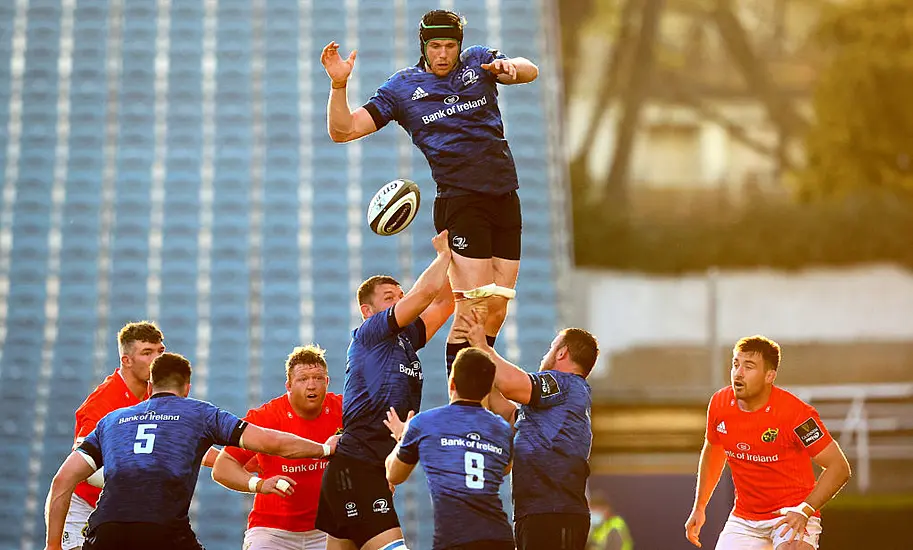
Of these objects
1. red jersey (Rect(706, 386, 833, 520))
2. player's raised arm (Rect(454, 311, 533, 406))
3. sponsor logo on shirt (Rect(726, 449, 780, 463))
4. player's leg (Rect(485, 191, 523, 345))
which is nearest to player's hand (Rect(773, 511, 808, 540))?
red jersey (Rect(706, 386, 833, 520))

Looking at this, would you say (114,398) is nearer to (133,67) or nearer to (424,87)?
(424,87)

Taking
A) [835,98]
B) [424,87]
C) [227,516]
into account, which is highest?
[835,98]

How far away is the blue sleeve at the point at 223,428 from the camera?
9211 millimetres

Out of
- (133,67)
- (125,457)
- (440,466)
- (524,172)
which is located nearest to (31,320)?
(133,67)

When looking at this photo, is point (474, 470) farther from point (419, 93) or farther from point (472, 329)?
point (419, 93)

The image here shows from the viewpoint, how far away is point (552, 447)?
908 centimetres

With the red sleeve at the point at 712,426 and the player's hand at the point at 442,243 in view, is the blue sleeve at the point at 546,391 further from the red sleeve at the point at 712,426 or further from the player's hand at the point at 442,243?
the red sleeve at the point at 712,426

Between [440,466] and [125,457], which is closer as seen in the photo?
[440,466]

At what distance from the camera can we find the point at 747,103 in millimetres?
33781

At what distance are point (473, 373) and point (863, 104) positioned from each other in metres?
24.9

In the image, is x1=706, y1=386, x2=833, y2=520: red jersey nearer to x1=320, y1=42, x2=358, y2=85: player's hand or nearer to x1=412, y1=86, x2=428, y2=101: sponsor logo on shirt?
x1=412, y1=86, x2=428, y2=101: sponsor logo on shirt

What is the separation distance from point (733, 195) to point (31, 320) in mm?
17522

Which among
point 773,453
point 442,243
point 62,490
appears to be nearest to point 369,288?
point 442,243

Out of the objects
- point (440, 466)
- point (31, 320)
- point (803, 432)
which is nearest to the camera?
point (440, 466)
